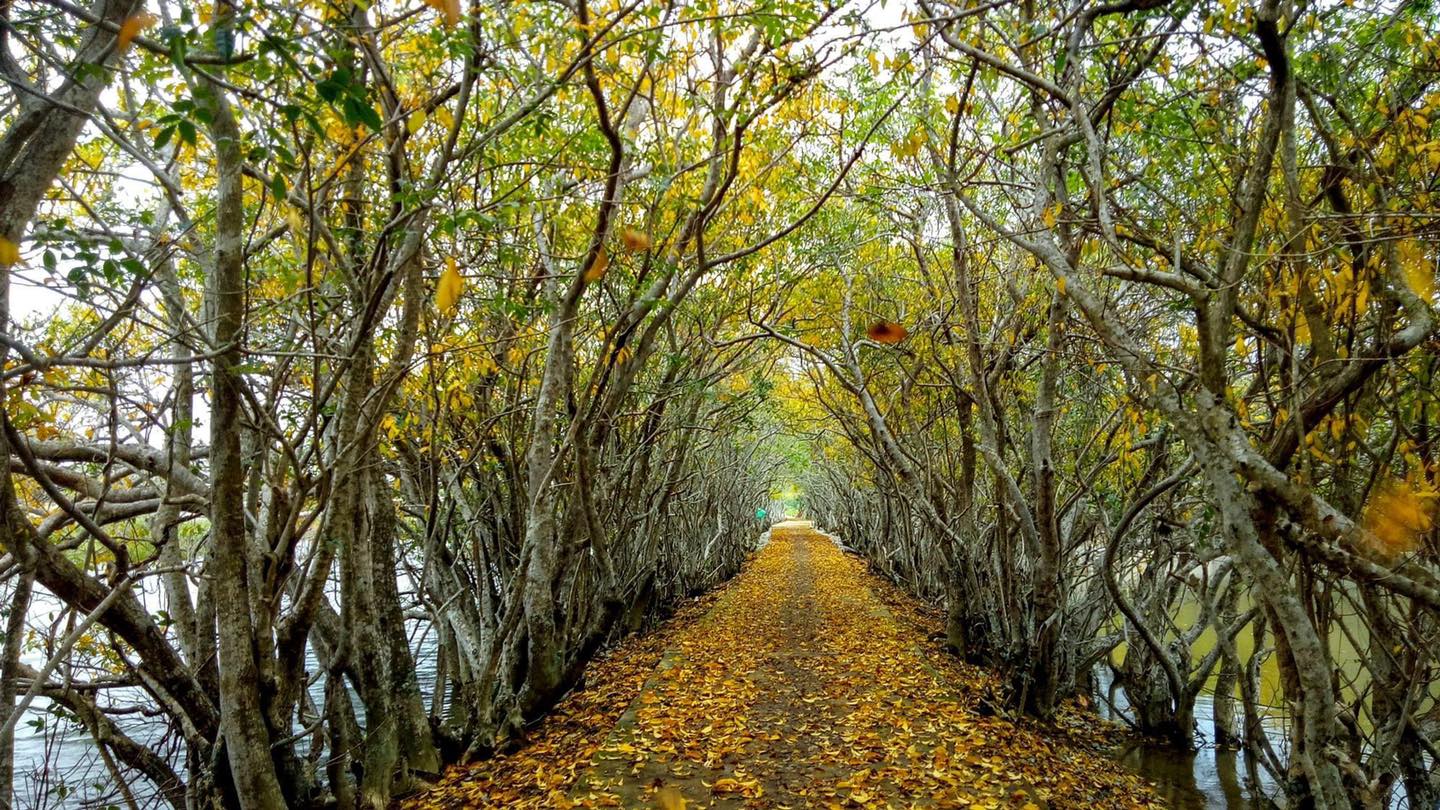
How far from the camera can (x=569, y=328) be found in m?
6.00

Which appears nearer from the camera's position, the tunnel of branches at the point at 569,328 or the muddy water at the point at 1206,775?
the tunnel of branches at the point at 569,328

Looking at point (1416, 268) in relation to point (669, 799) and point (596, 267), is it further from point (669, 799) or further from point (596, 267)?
point (669, 799)

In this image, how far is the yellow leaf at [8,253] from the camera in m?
2.32

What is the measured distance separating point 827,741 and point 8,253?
6.46 m

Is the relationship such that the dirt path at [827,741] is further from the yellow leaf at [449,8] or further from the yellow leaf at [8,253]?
the yellow leaf at [449,8]

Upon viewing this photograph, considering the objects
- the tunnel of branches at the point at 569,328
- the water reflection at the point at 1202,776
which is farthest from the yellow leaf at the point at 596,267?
the water reflection at the point at 1202,776

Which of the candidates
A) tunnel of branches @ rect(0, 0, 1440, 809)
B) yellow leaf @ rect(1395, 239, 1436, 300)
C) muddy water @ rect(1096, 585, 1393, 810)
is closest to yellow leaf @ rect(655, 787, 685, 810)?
tunnel of branches @ rect(0, 0, 1440, 809)

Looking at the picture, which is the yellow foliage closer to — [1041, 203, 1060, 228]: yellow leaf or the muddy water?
[1041, 203, 1060, 228]: yellow leaf

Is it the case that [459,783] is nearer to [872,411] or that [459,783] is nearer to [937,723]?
[937,723]

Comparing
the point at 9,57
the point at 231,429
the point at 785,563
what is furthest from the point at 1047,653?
the point at 785,563

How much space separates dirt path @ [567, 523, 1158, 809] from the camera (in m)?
5.40

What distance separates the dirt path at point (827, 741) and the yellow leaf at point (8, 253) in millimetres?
4468

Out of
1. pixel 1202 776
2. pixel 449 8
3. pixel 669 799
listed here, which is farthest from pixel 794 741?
pixel 449 8

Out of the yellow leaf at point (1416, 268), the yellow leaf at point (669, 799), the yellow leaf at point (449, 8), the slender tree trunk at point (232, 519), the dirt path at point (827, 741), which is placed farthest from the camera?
the dirt path at point (827, 741)
